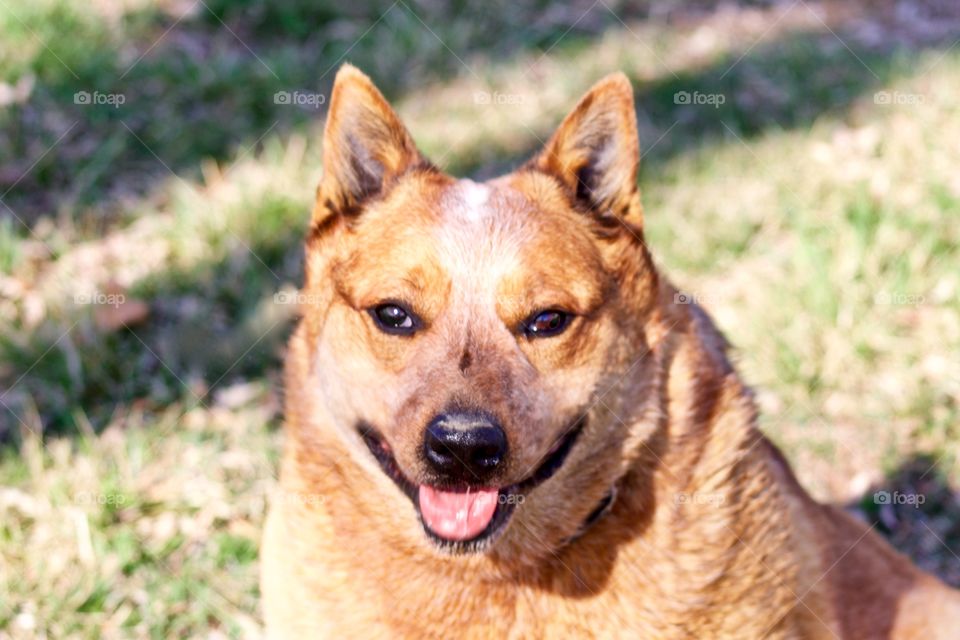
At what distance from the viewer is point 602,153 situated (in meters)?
3.00

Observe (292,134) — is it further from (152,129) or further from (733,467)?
(733,467)

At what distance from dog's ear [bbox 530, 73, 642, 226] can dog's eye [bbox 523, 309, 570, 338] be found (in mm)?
362

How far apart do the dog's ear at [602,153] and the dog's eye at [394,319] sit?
618 mm

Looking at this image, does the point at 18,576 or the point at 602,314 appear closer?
the point at 602,314

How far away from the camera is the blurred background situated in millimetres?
→ 4051

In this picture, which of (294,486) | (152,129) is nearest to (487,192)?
(294,486)

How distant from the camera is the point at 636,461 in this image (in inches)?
113

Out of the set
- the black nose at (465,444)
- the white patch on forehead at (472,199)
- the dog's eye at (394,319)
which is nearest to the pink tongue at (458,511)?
the black nose at (465,444)

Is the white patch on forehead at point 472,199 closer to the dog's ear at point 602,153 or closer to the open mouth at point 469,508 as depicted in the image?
the dog's ear at point 602,153

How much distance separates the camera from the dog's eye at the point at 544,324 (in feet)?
→ 9.23

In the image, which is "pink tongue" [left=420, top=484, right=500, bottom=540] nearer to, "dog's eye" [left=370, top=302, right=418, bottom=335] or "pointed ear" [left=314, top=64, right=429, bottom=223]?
"dog's eye" [left=370, top=302, right=418, bottom=335]

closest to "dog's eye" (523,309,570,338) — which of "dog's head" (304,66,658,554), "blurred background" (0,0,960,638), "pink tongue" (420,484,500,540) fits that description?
"dog's head" (304,66,658,554)

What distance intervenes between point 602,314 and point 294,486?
1.00m

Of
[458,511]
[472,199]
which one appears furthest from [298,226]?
[458,511]
